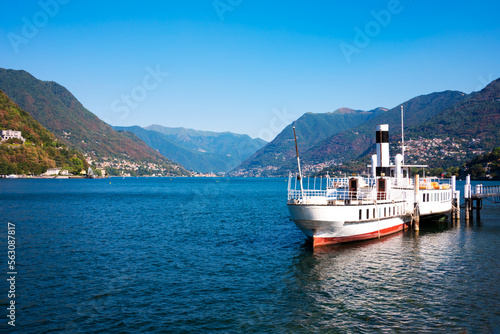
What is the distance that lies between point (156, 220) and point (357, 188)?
112 ft

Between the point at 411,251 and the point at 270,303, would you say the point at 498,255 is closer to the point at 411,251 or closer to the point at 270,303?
the point at 411,251

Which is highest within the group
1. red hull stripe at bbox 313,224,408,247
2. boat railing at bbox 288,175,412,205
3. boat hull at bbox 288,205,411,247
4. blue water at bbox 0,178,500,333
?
boat railing at bbox 288,175,412,205

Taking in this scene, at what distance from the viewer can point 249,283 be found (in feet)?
86.7

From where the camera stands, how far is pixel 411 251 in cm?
3734

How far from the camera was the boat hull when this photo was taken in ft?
116

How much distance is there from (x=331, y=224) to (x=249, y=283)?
13.2 m

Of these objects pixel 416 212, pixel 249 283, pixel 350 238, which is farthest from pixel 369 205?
pixel 249 283

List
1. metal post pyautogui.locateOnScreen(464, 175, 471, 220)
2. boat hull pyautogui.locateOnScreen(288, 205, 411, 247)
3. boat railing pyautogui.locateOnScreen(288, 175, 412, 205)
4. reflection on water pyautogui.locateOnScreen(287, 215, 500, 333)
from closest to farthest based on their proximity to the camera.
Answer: reflection on water pyautogui.locateOnScreen(287, 215, 500, 333) → boat hull pyautogui.locateOnScreen(288, 205, 411, 247) → boat railing pyautogui.locateOnScreen(288, 175, 412, 205) → metal post pyautogui.locateOnScreen(464, 175, 471, 220)

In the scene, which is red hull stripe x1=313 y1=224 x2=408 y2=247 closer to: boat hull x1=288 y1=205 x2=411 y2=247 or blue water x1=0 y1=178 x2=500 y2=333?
boat hull x1=288 y1=205 x2=411 y2=247

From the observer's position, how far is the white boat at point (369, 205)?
3616cm

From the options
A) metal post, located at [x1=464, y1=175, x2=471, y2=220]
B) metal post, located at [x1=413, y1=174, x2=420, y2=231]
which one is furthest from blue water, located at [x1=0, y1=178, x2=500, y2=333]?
metal post, located at [x1=464, y1=175, x2=471, y2=220]

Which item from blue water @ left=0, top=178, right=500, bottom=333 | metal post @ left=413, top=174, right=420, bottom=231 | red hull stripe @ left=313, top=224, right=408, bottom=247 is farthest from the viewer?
metal post @ left=413, top=174, right=420, bottom=231

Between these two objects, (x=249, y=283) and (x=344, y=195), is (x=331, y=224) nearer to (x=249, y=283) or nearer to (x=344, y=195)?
(x=344, y=195)

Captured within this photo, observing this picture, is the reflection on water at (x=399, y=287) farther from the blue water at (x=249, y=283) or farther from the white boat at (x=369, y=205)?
the white boat at (x=369, y=205)
